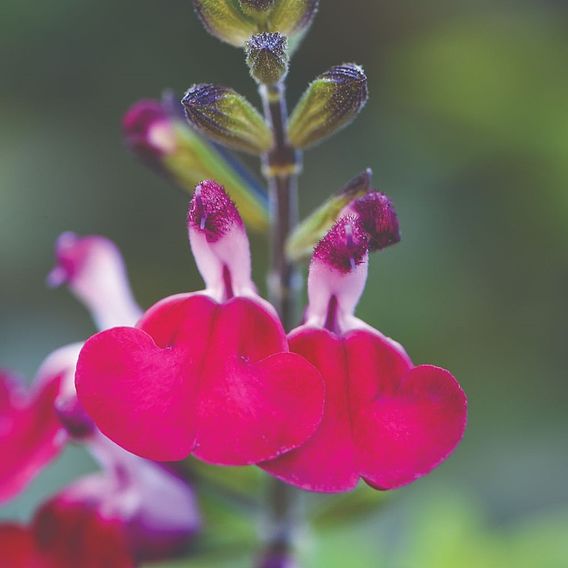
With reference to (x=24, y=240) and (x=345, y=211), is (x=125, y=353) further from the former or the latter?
(x=24, y=240)

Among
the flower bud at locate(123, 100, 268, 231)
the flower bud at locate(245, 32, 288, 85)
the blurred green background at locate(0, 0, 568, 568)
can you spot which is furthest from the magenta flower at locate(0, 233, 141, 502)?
the blurred green background at locate(0, 0, 568, 568)

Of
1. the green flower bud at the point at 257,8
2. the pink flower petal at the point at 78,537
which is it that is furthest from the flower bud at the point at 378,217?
the pink flower petal at the point at 78,537

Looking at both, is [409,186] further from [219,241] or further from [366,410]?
[366,410]

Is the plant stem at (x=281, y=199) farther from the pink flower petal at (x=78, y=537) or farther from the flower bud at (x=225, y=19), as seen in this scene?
the pink flower petal at (x=78, y=537)

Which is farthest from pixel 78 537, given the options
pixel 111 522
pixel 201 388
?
pixel 201 388

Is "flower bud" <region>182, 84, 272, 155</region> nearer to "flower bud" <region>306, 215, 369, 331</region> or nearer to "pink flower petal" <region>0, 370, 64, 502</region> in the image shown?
"flower bud" <region>306, 215, 369, 331</region>

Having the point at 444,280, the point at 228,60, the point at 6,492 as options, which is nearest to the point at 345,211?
the point at 6,492
